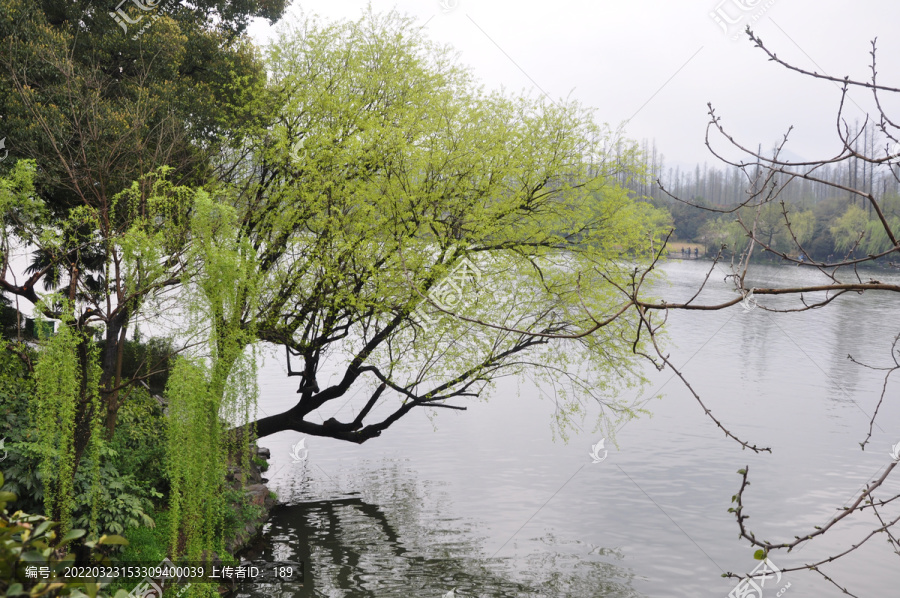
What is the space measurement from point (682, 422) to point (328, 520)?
11751mm

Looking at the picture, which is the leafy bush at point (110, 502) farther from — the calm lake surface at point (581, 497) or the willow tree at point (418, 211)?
the willow tree at point (418, 211)

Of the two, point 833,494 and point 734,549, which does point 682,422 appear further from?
point 734,549

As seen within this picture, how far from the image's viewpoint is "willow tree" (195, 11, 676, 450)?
10.1m

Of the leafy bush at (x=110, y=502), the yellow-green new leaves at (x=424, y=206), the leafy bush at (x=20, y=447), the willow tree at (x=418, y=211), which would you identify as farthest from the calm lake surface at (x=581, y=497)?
the leafy bush at (x=20, y=447)

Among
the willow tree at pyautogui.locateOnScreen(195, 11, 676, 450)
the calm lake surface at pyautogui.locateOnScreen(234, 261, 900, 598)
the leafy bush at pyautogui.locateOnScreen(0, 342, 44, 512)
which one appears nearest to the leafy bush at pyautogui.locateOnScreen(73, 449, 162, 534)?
the leafy bush at pyautogui.locateOnScreen(0, 342, 44, 512)

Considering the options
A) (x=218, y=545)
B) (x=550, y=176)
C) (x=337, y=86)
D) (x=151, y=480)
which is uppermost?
(x=337, y=86)

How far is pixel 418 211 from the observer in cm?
1017

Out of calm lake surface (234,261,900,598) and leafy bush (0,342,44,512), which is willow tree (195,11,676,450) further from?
leafy bush (0,342,44,512)

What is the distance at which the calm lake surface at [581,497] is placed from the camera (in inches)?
388

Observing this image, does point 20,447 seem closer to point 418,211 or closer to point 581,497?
point 418,211

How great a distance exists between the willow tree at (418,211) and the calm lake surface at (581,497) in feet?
7.16

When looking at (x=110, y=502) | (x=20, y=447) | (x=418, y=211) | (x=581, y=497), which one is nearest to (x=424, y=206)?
(x=418, y=211)

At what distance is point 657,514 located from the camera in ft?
41.5

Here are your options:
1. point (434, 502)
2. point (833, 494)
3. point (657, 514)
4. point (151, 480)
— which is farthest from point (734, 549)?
point (151, 480)
